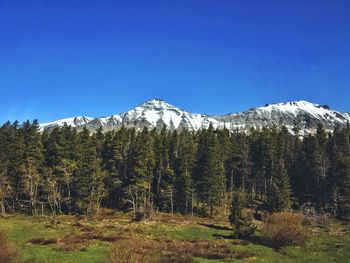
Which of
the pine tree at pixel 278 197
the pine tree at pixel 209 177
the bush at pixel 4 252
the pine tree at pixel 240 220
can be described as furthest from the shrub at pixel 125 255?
the pine tree at pixel 209 177

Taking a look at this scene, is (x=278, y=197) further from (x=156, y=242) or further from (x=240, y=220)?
(x=156, y=242)

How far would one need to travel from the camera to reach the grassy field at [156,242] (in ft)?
129

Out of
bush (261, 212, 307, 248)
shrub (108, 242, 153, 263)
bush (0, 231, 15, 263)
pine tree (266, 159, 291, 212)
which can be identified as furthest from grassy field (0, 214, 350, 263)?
pine tree (266, 159, 291, 212)

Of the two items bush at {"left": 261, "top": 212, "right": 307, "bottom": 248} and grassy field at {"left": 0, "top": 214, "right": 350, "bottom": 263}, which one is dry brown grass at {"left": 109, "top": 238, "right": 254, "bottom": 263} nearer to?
grassy field at {"left": 0, "top": 214, "right": 350, "bottom": 263}

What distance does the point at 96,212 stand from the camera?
8062 centimetres

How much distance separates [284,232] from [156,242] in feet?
47.6

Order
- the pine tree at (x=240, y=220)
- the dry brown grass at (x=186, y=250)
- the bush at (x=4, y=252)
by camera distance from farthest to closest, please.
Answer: the pine tree at (x=240, y=220) → the dry brown grass at (x=186, y=250) → the bush at (x=4, y=252)

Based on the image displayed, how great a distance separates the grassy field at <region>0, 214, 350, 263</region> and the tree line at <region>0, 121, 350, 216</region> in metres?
13.5

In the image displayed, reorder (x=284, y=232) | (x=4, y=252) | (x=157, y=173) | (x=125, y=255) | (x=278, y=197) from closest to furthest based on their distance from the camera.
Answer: (x=125, y=255), (x=4, y=252), (x=284, y=232), (x=278, y=197), (x=157, y=173)

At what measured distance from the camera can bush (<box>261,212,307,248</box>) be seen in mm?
47000

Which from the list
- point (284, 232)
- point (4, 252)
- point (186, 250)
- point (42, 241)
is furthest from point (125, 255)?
point (284, 232)

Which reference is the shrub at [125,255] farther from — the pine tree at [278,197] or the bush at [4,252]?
the pine tree at [278,197]

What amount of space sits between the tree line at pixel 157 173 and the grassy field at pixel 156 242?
13520mm

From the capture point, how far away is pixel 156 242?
154 feet
